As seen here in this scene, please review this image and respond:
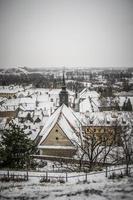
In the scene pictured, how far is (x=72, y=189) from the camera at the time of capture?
7125 mm

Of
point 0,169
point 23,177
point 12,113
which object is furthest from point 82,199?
point 12,113

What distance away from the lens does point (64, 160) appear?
40.4 ft

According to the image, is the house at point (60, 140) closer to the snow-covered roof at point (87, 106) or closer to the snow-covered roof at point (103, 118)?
the snow-covered roof at point (103, 118)

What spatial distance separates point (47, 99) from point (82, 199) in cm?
2809

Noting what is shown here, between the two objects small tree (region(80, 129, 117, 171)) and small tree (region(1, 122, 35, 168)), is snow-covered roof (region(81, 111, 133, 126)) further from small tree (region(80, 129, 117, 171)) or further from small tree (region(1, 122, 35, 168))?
small tree (region(1, 122, 35, 168))

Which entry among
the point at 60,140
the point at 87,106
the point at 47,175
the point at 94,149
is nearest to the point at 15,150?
the point at 47,175

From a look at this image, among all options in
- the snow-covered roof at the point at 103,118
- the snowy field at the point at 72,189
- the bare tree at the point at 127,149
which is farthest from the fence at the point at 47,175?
the snow-covered roof at the point at 103,118

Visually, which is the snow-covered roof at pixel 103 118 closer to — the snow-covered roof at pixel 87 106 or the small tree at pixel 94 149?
the snow-covered roof at pixel 87 106

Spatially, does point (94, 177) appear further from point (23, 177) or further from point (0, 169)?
point (0, 169)

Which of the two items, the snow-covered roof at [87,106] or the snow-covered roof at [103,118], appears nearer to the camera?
the snow-covered roof at [103,118]

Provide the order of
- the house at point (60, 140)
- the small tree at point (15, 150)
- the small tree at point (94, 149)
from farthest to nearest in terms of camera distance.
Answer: the house at point (60, 140), the small tree at point (94, 149), the small tree at point (15, 150)

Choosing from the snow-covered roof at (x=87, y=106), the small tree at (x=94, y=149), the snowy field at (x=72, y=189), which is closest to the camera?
the snowy field at (x=72, y=189)

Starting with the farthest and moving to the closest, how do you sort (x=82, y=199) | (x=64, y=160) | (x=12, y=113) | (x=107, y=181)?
1. (x=12, y=113)
2. (x=64, y=160)
3. (x=107, y=181)
4. (x=82, y=199)

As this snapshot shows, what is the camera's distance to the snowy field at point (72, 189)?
22.3 ft
